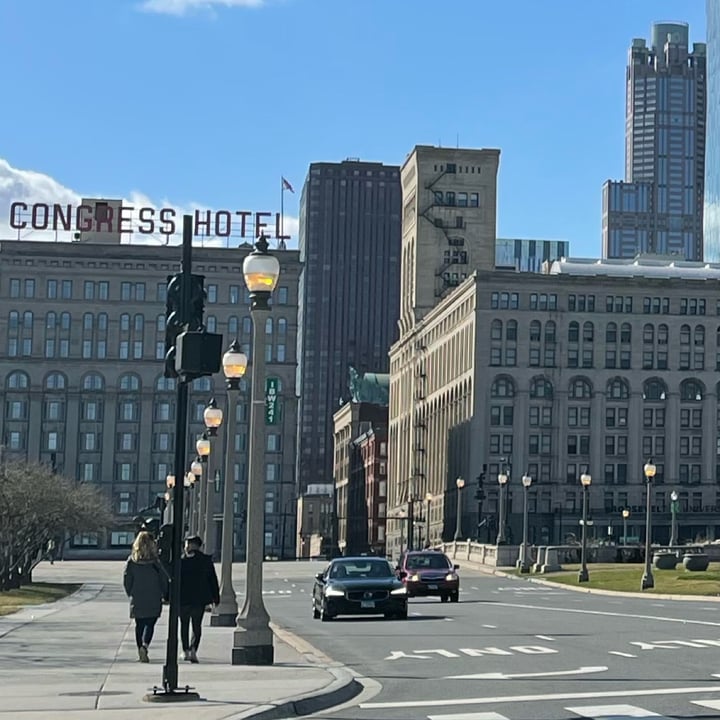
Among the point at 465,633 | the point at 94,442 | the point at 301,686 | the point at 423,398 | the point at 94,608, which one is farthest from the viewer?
the point at 423,398

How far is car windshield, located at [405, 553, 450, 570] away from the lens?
172 ft

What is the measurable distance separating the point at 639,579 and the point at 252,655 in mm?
51516

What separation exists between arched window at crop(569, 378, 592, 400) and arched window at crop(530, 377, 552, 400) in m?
2.24

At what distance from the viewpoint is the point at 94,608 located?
4797 centimetres

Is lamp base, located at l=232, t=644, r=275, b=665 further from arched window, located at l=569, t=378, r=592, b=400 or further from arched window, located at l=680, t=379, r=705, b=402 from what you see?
arched window, located at l=680, t=379, r=705, b=402

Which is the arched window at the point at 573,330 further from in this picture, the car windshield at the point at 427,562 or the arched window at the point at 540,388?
the car windshield at the point at 427,562

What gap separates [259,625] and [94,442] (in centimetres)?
15417

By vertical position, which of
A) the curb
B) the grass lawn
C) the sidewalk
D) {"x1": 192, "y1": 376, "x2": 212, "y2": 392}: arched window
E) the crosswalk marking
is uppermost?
{"x1": 192, "y1": 376, "x2": 212, "y2": 392}: arched window

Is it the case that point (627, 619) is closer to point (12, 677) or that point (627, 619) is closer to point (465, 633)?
point (465, 633)

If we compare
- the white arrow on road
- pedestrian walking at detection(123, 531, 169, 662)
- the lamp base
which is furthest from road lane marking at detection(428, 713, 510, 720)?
pedestrian walking at detection(123, 531, 169, 662)

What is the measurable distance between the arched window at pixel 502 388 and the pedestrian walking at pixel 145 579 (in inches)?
5294

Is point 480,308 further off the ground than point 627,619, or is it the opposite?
point 480,308

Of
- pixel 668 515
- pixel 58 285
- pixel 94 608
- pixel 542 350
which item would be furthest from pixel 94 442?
pixel 94 608

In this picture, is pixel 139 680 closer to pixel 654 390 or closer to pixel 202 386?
pixel 654 390
